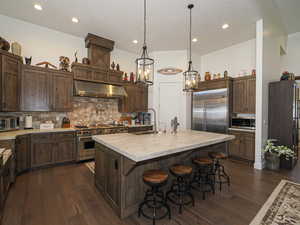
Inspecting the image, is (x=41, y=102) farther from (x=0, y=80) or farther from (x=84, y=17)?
(x=84, y=17)

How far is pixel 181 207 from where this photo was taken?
2.05m

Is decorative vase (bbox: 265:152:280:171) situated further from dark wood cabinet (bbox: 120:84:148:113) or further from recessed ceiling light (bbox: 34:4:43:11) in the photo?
recessed ceiling light (bbox: 34:4:43:11)

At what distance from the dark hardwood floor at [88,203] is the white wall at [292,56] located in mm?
4179

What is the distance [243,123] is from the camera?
4.30 m

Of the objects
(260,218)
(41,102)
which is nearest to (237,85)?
(260,218)

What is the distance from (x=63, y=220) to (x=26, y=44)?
4.38 metres

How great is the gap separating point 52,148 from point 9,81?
5.86 feet

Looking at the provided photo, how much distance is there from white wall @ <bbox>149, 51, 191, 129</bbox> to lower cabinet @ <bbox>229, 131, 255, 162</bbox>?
67.3 inches

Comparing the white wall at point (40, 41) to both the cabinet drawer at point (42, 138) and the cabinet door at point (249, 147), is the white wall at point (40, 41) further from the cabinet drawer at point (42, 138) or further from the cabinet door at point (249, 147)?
the cabinet door at point (249, 147)

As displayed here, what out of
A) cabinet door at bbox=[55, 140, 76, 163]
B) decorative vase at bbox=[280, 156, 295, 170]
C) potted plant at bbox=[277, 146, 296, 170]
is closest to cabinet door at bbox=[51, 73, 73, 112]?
cabinet door at bbox=[55, 140, 76, 163]

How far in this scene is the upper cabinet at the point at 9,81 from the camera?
2.89m

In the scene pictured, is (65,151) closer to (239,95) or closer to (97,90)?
(97,90)

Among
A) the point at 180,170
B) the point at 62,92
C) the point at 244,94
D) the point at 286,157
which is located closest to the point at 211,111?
the point at 244,94

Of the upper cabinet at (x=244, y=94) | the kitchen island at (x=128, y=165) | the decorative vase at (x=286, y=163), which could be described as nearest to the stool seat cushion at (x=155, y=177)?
the kitchen island at (x=128, y=165)
